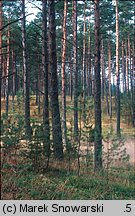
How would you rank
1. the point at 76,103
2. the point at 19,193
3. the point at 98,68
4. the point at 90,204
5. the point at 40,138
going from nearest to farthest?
the point at 90,204 < the point at 19,193 < the point at 40,138 < the point at 76,103 < the point at 98,68

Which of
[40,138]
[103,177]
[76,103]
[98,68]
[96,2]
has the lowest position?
[103,177]

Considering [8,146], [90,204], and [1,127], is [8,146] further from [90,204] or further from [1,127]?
[90,204]

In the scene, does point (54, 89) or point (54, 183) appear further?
point (54, 89)

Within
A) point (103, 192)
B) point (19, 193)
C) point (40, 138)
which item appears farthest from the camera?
point (40, 138)

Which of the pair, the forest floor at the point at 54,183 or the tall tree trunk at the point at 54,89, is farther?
the tall tree trunk at the point at 54,89

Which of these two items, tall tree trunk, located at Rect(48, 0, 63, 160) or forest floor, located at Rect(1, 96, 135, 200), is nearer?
forest floor, located at Rect(1, 96, 135, 200)

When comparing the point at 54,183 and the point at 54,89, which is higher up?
the point at 54,89

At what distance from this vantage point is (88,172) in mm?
10414

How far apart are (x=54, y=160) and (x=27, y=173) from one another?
2.53 m

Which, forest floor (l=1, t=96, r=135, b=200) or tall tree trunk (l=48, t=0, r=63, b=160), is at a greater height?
tall tree trunk (l=48, t=0, r=63, b=160)

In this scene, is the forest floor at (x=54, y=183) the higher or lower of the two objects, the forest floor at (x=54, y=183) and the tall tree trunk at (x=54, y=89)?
the lower

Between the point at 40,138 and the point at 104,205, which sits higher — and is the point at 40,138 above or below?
above

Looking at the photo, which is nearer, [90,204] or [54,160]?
[90,204]

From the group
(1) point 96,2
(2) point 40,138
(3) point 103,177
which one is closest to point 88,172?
(3) point 103,177
